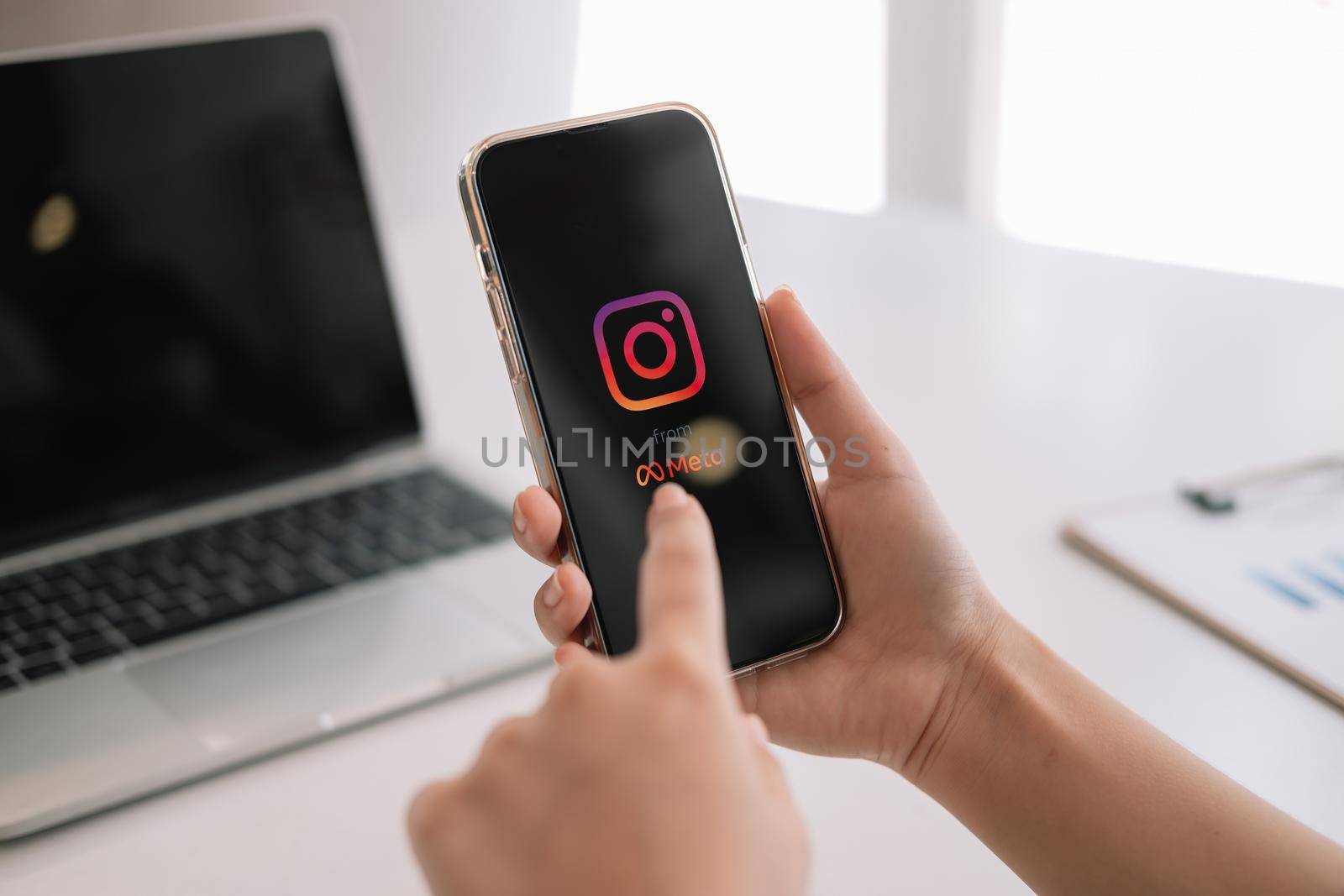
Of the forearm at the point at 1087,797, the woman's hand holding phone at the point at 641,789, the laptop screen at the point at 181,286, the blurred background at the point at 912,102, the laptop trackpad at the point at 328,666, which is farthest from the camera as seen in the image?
the blurred background at the point at 912,102

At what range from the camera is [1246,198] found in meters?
1.41

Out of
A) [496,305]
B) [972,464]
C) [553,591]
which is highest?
[496,305]

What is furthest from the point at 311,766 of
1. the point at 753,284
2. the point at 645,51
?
the point at 645,51

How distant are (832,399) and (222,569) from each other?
1.31 feet

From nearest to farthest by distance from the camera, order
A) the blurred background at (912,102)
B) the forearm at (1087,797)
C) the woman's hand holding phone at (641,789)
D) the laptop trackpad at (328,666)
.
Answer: the woman's hand holding phone at (641,789)
the forearm at (1087,797)
the laptop trackpad at (328,666)
the blurred background at (912,102)

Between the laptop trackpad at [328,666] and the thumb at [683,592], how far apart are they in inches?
11.9

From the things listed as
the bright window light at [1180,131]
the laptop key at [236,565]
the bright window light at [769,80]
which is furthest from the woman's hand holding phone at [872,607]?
the bright window light at [1180,131]

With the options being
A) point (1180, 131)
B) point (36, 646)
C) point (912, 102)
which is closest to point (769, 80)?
point (912, 102)

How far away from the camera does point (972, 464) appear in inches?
32.4

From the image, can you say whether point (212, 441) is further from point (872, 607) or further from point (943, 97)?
point (943, 97)

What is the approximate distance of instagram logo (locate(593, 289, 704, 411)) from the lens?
0.52 metres

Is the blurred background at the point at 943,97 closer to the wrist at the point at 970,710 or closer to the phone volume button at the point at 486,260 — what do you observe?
the phone volume button at the point at 486,260

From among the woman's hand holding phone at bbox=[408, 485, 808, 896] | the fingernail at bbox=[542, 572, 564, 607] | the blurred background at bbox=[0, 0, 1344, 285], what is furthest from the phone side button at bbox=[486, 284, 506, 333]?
the blurred background at bbox=[0, 0, 1344, 285]

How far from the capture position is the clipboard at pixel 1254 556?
1.98 ft
